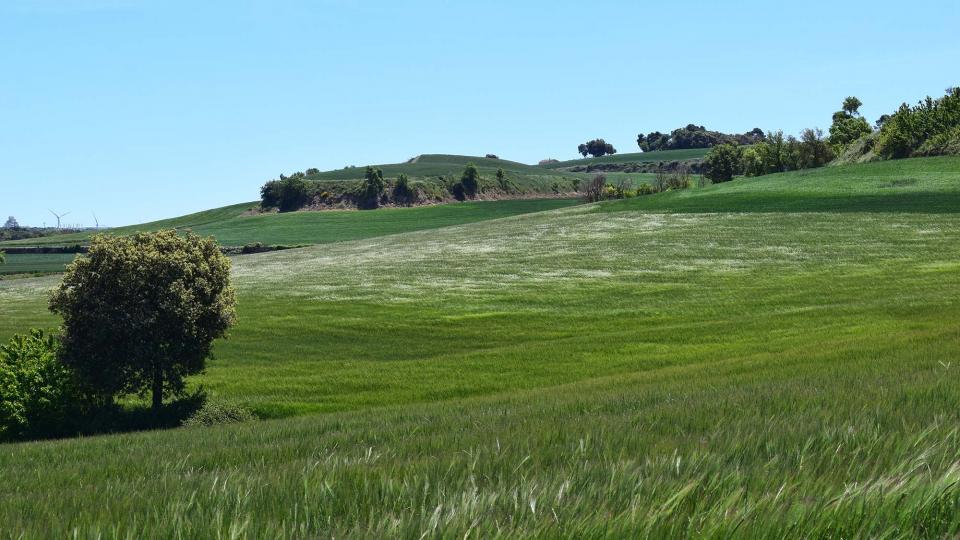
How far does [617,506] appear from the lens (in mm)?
3646

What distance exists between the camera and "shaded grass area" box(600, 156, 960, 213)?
75125 mm

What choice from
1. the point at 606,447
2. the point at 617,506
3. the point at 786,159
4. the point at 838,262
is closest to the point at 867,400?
the point at 606,447

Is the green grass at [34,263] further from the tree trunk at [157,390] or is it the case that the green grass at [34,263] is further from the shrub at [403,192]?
the tree trunk at [157,390]

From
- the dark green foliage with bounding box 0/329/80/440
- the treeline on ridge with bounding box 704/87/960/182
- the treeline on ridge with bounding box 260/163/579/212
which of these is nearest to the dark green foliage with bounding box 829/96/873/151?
the treeline on ridge with bounding box 704/87/960/182

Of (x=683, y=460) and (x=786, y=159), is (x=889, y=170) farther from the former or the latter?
(x=683, y=460)

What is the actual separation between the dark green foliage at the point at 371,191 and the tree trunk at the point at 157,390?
133 m

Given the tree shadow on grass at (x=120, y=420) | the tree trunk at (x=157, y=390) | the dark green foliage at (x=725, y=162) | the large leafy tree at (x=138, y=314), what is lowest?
the tree shadow on grass at (x=120, y=420)

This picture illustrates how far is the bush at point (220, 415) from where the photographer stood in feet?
97.2

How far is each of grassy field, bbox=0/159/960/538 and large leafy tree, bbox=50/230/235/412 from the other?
2.94m

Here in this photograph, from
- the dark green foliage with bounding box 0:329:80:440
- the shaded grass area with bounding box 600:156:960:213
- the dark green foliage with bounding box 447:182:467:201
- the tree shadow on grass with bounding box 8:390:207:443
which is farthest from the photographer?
the dark green foliage with bounding box 447:182:467:201

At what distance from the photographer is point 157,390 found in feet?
103

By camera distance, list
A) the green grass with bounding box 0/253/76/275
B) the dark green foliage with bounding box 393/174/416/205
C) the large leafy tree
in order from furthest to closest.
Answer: the dark green foliage with bounding box 393/174/416/205, the green grass with bounding box 0/253/76/275, the large leafy tree

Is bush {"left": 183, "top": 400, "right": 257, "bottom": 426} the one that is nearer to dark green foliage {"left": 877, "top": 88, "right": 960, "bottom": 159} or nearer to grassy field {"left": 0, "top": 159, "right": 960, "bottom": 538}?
grassy field {"left": 0, "top": 159, "right": 960, "bottom": 538}

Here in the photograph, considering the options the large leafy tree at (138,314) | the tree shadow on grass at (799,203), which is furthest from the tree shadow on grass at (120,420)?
the tree shadow on grass at (799,203)
